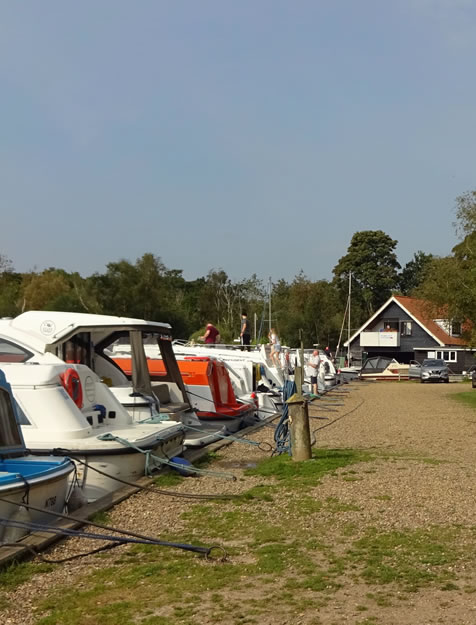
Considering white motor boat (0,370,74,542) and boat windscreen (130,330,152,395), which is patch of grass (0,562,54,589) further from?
boat windscreen (130,330,152,395)

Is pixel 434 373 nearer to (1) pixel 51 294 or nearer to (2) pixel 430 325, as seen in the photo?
(2) pixel 430 325

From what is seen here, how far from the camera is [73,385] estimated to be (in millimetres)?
12242

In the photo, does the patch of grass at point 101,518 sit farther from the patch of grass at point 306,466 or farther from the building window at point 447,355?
the building window at point 447,355

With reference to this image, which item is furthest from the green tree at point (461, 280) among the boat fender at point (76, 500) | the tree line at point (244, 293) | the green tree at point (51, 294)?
the green tree at point (51, 294)

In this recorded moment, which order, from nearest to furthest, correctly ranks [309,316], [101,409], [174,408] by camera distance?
[101,409] → [174,408] → [309,316]

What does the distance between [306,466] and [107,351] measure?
6.62m

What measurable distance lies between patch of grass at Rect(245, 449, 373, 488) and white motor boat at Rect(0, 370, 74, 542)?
10.3 ft

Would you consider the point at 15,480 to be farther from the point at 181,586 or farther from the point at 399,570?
the point at 399,570

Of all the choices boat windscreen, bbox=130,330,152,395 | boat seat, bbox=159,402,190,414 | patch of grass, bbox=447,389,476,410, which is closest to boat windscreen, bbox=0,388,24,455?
boat windscreen, bbox=130,330,152,395

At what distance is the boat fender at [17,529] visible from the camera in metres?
7.79

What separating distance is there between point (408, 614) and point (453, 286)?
30.7m

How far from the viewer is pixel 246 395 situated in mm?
23281

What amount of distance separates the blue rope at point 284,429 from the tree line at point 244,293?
75.1ft

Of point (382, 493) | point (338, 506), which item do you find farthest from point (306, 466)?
point (338, 506)
